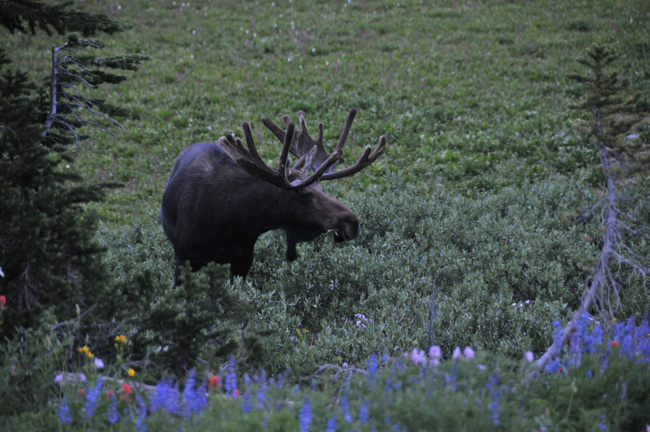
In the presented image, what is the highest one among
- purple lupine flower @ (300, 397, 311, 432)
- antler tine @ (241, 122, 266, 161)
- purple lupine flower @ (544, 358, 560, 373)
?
antler tine @ (241, 122, 266, 161)

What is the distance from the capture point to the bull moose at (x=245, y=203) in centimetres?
588

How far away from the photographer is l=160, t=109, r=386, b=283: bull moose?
19.3ft

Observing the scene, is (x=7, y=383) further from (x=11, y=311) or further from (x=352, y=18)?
(x=352, y=18)

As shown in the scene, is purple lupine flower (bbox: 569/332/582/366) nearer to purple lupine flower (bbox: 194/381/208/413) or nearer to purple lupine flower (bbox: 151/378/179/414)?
purple lupine flower (bbox: 194/381/208/413)

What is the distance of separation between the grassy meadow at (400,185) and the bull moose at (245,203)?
0.63 meters

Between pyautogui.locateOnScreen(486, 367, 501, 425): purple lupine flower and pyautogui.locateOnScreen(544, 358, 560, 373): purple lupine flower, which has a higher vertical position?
pyautogui.locateOnScreen(486, 367, 501, 425): purple lupine flower

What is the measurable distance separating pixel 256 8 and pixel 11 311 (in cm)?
1959

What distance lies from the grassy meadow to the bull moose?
634 mm

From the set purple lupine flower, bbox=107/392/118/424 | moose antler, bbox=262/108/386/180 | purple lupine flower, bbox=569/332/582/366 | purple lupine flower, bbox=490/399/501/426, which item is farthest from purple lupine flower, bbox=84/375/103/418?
moose antler, bbox=262/108/386/180

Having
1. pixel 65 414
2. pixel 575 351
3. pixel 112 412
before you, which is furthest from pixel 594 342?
pixel 65 414

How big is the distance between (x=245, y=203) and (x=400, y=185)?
5.39 meters

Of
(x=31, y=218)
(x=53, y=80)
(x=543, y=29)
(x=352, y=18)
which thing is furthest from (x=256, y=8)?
(x=31, y=218)

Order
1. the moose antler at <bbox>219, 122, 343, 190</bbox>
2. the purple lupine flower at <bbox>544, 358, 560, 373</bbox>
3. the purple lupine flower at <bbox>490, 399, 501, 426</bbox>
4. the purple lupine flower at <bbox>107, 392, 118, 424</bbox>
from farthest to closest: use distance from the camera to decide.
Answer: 1. the moose antler at <bbox>219, 122, 343, 190</bbox>
2. the purple lupine flower at <bbox>544, 358, 560, 373</bbox>
3. the purple lupine flower at <bbox>107, 392, 118, 424</bbox>
4. the purple lupine flower at <bbox>490, 399, 501, 426</bbox>

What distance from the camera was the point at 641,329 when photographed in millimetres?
3289
